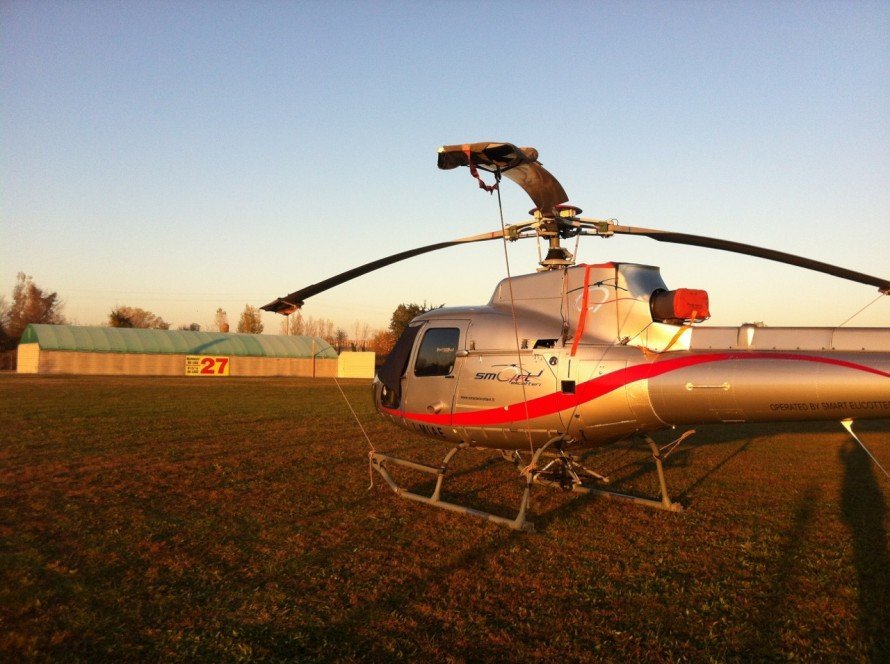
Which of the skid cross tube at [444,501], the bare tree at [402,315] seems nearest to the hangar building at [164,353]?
the bare tree at [402,315]

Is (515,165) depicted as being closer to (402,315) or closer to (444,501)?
(444,501)

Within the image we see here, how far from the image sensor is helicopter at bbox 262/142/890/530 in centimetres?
673

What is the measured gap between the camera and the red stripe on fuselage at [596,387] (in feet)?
22.5

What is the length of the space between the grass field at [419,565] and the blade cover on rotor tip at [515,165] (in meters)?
4.57

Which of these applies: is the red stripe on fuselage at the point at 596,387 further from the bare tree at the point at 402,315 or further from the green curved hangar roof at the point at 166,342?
the green curved hangar roof at the point at 166,342

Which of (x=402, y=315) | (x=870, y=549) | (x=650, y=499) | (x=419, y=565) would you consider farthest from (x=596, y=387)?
(x=402, y=315)

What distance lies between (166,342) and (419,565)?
5966cm

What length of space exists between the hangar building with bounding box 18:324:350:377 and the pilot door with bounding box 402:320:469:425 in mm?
54775

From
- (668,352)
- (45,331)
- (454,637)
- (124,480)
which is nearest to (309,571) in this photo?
(454,637)

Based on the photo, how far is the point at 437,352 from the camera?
9695mm

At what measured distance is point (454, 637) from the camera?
517 centimetres

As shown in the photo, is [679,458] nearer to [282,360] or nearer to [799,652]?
[799,652]

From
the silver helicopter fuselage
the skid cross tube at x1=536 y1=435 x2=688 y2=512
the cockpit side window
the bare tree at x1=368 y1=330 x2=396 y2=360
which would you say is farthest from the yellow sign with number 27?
the skid cross tube at x1=536 y1=435 x2=688 y2=512

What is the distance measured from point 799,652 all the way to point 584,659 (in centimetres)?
185
